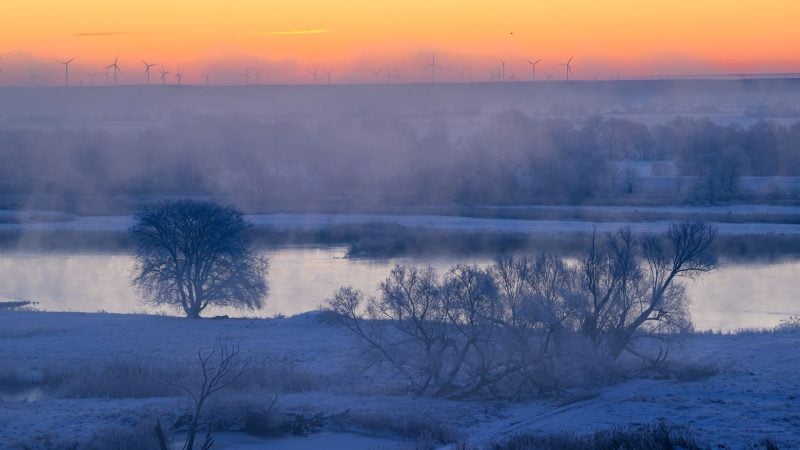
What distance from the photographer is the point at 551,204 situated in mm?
42250

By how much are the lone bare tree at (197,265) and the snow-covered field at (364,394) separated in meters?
2.23

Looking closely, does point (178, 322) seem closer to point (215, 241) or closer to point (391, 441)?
point (215, 241)

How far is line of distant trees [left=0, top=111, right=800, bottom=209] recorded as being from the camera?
44.6 m

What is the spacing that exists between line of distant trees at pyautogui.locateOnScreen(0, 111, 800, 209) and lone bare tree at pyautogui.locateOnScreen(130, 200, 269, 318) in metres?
20.5

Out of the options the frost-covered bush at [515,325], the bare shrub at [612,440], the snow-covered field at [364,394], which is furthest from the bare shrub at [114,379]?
the bare shrub at [612,440]

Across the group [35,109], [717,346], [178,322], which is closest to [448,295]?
[717,346]

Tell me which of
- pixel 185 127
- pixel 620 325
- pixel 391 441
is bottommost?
pixel 391 441

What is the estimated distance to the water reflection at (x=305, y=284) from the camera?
21.7m

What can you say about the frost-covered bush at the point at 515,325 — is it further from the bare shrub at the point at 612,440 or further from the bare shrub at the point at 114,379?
the bare shrub at the point at 612,440

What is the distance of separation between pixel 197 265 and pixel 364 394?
788cm

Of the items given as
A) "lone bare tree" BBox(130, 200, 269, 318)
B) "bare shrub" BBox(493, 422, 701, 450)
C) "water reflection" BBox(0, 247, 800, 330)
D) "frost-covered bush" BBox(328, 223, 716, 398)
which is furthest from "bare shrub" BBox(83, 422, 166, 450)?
"water reflection" BBox(0, 247, 800, 330)

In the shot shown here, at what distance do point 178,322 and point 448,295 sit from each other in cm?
726

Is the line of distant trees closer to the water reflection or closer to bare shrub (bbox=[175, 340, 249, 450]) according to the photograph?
the water reflection

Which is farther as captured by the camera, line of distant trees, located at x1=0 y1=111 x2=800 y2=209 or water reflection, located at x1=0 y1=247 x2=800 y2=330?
line of distant trees, located at x1=0 y1=111 x2=800 y2=209
